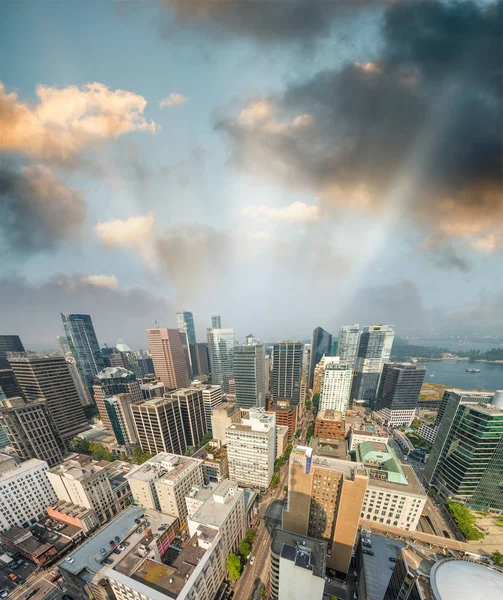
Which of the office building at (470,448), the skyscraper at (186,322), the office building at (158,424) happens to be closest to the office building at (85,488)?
the office building at (158,424)

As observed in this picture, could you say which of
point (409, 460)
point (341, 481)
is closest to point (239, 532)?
point (341, 481)

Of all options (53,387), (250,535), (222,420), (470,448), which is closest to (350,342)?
(470,448)

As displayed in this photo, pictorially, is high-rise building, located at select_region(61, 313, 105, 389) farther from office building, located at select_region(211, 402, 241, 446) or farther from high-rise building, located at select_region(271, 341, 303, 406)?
high-rise building, located at select_region(271, 341, 303, 406)

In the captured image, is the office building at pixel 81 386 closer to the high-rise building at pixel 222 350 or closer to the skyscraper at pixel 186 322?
the skyscraper at pixel 186 322

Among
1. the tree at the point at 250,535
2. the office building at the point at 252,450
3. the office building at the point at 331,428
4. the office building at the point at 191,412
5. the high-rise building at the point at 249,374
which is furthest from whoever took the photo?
the high-rise building at the point at 249,374

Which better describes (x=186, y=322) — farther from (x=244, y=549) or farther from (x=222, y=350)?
(x=244, y=549)

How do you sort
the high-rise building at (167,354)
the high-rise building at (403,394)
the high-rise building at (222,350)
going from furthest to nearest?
the high-rise building at (222,350) → the high-rise building at (167,354) → the high-rise building at (403,394)

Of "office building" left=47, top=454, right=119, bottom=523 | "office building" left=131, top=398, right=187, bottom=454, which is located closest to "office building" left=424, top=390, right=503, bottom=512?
"office building" left=131, top=398, right=187, bottom=454
